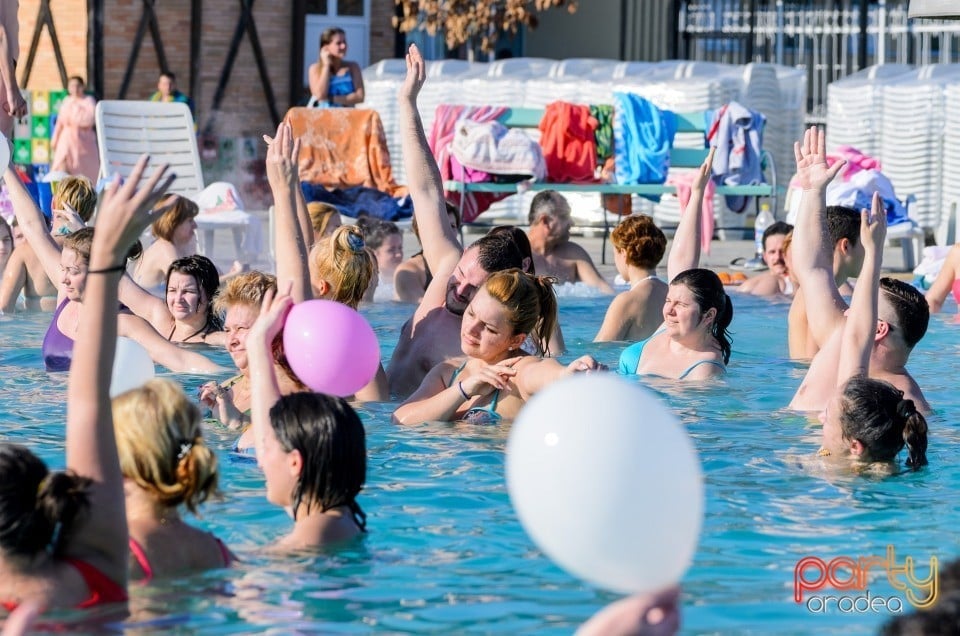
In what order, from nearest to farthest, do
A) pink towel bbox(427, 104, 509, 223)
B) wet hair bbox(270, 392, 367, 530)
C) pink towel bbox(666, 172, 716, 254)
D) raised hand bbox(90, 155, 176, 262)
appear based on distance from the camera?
raised hand bbox(90, 155, 176, 262) < wet hair bbox(270, 392, 367, 530) < pink towel bbox(666, 172, 716, 254) < pink towel bbox(427, 104, 509, 223)

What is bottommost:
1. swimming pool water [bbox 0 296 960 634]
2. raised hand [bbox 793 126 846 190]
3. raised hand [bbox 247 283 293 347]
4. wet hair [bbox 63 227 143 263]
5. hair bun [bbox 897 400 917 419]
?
swimming pool water [bbox 0 296 960 634]

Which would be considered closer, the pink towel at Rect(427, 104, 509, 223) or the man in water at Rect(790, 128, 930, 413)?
the man in water at Rect(790, 128, 930, 413)

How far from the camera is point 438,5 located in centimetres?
1975

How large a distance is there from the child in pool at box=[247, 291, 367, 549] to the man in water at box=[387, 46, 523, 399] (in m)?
2.24

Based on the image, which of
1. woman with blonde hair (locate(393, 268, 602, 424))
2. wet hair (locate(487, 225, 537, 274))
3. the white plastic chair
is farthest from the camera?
the white plastic chair

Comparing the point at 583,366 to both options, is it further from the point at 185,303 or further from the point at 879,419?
the point at 185,303

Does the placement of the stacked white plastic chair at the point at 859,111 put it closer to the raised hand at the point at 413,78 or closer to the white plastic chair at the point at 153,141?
the white plastic chair at the point at 153,141

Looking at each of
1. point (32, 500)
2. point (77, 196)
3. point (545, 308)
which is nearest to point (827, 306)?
point (545, 308)

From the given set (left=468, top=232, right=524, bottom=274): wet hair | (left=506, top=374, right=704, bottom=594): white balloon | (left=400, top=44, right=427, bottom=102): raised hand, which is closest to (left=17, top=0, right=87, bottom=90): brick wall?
(left=400, top=44, right=427, bottom=102): raised hand

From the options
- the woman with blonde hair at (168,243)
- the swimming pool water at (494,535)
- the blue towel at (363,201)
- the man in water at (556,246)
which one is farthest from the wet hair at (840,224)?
the blue towel at (363,201)

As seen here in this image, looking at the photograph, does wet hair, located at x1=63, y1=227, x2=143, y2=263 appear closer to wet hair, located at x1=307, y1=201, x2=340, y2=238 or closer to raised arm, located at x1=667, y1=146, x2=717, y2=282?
wet hair, located at x1=307, y1=201, x2=340, y2=238

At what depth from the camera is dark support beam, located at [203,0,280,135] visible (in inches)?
812

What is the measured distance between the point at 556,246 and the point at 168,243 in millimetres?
2663

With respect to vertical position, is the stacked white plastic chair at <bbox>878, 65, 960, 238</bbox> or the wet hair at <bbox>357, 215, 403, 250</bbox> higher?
the stacked white plastic chair at <bbox>878, 65, 960, 238</bbox>
